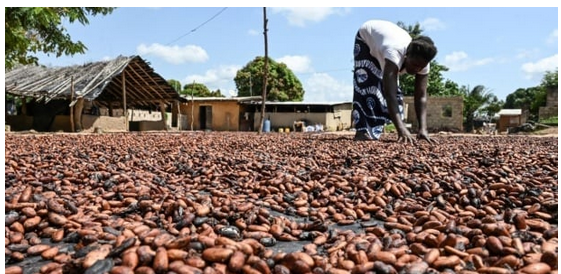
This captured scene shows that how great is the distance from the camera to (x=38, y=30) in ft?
30.6

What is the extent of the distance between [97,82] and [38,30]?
4.71m

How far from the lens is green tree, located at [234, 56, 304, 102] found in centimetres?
2867

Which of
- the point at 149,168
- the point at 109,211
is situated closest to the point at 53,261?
the point at 109,211

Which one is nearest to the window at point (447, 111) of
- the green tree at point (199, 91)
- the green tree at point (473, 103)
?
the green tree at point (473, 103)

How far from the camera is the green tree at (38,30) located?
7320 millimetres

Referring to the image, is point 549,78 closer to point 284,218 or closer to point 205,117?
point 205,117

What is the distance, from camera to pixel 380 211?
1854 millimetres

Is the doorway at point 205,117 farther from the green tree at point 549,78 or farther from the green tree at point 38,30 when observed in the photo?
the green tree at point 549,78

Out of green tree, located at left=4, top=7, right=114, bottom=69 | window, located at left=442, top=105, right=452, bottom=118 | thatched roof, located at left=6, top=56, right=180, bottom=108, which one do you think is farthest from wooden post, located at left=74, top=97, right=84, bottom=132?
window, located at left=442, top=105, right=452, bottom=118

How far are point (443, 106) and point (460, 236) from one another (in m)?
19.6

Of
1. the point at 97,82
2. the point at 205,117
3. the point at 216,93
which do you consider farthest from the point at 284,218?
the point at 216,93

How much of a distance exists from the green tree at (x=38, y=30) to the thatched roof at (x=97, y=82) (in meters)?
3.04

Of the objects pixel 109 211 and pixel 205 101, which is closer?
pixel 109 211

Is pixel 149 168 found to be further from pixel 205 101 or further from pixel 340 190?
pixel 205 101
